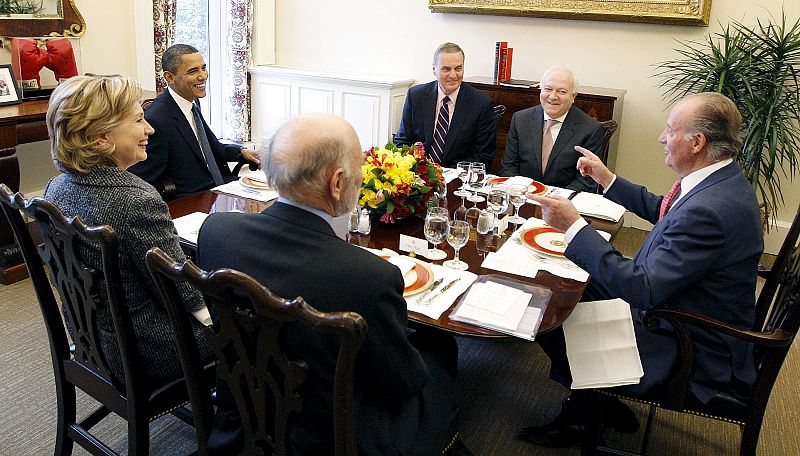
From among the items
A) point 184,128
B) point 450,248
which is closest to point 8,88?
point 184,128

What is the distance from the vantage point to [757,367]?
2049 millimetres

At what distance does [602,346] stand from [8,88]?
338cm

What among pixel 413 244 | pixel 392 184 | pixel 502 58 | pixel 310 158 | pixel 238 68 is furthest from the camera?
pixel 238 68

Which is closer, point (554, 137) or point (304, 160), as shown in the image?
point (304, 160)

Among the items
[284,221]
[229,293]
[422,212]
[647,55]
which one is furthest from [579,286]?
[647,55]

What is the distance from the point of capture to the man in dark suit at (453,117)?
4023 mm

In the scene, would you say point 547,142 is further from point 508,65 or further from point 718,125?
point 718,125

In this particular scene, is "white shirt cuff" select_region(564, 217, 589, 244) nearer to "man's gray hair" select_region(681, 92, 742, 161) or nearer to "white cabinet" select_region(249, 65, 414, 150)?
"man's gray hair" select_region(681, 92, 742, 161)

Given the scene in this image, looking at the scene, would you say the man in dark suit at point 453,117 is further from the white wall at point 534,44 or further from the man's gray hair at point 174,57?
the man's gray hair at point 174,57

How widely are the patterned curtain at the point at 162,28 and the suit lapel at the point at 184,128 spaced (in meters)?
1.93

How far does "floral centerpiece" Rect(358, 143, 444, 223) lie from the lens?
2369 millimetres

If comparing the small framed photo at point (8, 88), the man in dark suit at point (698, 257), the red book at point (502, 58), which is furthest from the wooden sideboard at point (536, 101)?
the small framed photo at point (8, 88)

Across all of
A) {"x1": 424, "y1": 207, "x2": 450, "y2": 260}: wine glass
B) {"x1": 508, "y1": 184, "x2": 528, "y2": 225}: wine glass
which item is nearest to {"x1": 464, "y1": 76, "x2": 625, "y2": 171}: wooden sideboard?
{"x1": 508, "y1": 184, "x2": 528, "y2": 225}: wine glass

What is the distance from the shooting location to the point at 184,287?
181cm
